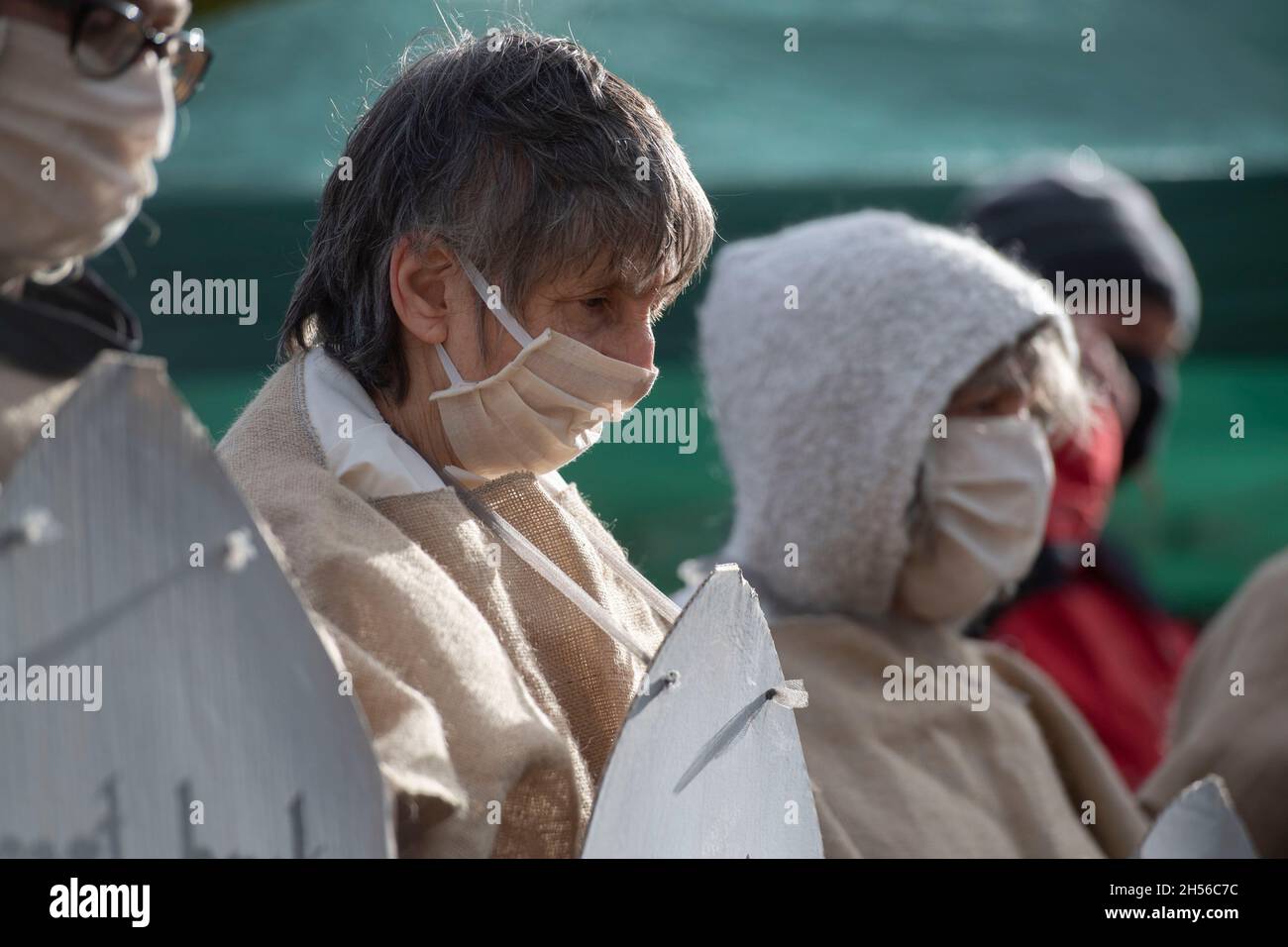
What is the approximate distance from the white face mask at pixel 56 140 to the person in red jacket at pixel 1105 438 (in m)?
2.81

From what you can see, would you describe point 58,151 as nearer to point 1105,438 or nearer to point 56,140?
point 56,140

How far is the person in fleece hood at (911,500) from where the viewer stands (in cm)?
285

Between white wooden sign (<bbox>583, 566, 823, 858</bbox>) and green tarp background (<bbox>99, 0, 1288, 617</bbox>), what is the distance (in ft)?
9.83

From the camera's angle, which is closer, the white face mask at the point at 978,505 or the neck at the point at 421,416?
the neck at the point at 421,416

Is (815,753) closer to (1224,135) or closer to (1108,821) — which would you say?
(1108,821)

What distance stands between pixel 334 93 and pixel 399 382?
3.34 m

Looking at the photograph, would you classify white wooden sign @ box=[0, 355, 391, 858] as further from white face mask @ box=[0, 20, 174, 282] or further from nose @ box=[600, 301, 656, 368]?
nose @ box=[600, 301, 656, 368]

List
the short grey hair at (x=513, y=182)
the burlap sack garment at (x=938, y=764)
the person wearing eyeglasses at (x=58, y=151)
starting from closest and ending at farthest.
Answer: the person wearing eyeglasses at (x=58, y=151) → the short grey hair at (x=513, y=182) → the burlap sack garment at (x=938, y=764)

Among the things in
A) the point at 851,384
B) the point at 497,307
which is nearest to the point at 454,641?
the point at 497,307

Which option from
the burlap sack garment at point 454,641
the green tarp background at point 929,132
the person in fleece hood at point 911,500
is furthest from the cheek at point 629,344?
the green tarp background at point 929,132

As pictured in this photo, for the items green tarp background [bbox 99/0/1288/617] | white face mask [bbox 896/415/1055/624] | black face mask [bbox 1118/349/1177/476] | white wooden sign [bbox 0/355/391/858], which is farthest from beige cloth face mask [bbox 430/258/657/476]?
black face mask [bbox 1118/349/1177/476]

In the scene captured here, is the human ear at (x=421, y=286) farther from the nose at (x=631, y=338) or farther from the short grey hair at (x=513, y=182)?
the nose at (x=631, y=338)

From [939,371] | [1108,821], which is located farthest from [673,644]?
[1108,821]

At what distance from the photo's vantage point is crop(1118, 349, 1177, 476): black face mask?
496 centimetres
